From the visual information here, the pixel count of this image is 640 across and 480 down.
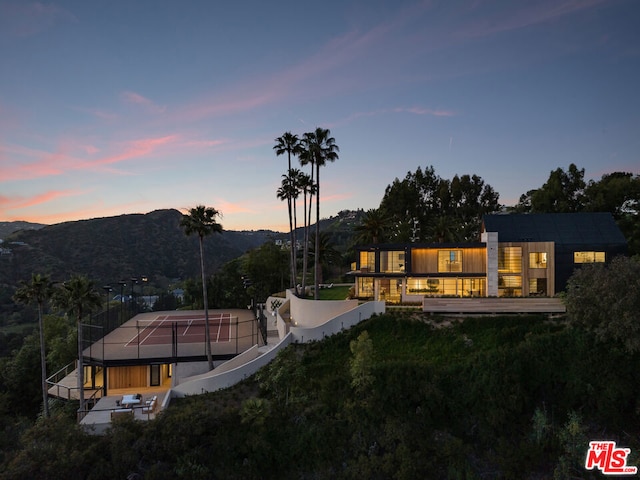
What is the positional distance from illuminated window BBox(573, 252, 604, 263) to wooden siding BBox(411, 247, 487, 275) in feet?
23.6

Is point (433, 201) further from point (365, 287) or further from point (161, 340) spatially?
point (161, 340)

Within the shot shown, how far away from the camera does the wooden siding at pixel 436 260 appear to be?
105 feet

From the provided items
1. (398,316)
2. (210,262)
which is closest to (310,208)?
(398,316)

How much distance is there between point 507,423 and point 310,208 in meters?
24.7

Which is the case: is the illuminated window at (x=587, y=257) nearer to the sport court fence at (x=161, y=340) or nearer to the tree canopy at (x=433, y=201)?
the tree canopy at (x=433, y=201)

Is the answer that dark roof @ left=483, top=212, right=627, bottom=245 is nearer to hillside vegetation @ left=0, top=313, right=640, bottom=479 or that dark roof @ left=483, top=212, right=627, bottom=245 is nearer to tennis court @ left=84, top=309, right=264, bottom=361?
hillside vegetation @ left=0, top=313, right=640, bottom=479

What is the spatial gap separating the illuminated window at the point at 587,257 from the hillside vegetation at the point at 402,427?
45.7 feet

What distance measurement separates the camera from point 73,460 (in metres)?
16.8

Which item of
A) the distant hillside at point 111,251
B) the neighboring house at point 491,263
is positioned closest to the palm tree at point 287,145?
the neighboring house at point 491,263

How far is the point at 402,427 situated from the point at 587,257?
23.5 metres

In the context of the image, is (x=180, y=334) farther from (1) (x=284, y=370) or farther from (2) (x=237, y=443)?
(2) (x=237, y=443)

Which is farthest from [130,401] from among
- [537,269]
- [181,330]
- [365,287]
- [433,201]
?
[433,201]

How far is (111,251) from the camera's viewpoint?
108 metres

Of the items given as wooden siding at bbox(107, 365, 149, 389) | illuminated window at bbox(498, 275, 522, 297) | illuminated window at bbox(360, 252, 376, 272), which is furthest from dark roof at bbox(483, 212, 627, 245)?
wooden siding at bbox(107, 365, 149, 389)
